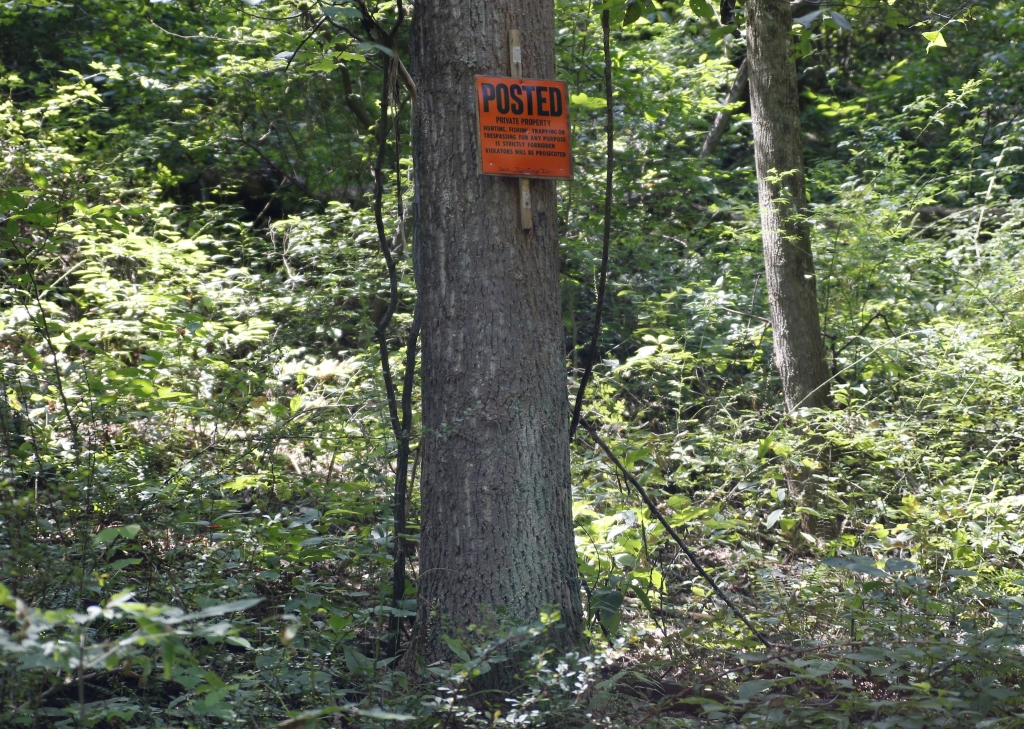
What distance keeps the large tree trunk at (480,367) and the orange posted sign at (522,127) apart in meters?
0.05

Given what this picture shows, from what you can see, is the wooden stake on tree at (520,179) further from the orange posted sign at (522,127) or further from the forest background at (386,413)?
the forest background at (386,413)

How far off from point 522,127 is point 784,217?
122 inches

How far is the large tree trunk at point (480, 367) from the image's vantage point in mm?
2953

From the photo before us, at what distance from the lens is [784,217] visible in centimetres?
559

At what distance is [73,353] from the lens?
19.8 feet

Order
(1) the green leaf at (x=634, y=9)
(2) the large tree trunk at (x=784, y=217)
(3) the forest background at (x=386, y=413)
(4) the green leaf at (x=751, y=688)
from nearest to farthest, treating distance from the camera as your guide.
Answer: (4) the green leaf at (x=751, y=688) → (3) the forest background at (x=386, y=413) → (1) the green leaf at (x=634, y=9) → (2) the large tree trunk at (x=784, y=217)

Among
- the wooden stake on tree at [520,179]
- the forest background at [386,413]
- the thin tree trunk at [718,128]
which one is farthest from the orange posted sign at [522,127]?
the thin tree trunk at [718,128]

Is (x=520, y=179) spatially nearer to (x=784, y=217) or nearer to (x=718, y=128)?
(x=784, y=217)

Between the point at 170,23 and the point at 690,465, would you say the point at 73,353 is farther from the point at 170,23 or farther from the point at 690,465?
the point at 170,23

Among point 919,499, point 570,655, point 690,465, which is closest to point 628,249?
point 690,465

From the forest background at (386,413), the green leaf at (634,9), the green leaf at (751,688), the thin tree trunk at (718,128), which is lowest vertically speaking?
the green leaf at (751,688)

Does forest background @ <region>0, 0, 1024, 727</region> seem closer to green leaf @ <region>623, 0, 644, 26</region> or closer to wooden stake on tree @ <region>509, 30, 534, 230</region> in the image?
green leaf @ <region>623, 0, 644, 26</region>

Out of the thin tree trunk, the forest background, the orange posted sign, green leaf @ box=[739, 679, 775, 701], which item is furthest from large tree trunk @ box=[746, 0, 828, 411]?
the thin tree trunk

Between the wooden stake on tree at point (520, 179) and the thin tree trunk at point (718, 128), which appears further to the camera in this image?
the thin tree trunk at point (718, 128)
